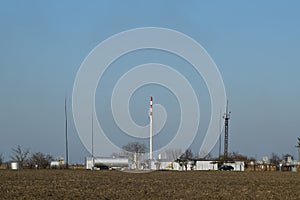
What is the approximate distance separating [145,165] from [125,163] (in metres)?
4.76

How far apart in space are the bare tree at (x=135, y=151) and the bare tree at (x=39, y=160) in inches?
723

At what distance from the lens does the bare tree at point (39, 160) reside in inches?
5153

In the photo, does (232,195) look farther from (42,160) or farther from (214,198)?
(42,160)

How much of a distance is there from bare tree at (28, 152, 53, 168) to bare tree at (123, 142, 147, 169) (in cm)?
1836

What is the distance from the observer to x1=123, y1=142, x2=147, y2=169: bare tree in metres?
133

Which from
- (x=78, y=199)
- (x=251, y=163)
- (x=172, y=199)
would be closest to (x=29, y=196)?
(x=78, y=199)

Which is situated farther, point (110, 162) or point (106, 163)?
point (110, 162)

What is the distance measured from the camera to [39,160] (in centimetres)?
13562

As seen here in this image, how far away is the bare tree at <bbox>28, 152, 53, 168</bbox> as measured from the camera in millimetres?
130875

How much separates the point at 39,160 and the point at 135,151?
79.2 feet

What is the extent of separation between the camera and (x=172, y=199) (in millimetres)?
30531

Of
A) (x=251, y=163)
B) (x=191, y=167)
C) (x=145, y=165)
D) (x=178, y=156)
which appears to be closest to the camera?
(x=145, y=165)

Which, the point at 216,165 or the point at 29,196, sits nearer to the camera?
the point at 29,196

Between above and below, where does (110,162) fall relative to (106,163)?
above
